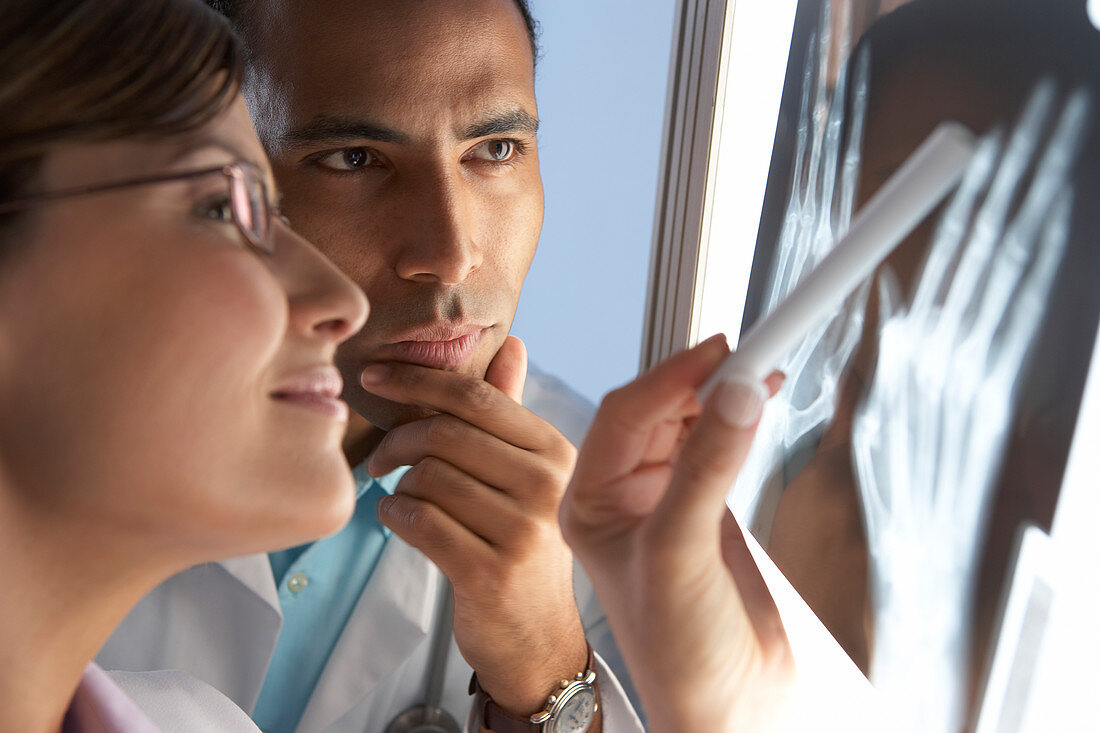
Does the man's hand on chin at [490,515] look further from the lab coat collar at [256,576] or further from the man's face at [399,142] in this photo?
the lab coat collar at [256,576]

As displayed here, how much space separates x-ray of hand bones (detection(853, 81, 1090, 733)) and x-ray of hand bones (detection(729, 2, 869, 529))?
0.06 m

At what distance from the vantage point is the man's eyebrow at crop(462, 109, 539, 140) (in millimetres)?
900

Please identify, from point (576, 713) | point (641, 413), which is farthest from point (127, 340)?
point (576, 713)

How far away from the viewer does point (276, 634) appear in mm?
1008

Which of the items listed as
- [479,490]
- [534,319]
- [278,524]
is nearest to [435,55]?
[479,490]

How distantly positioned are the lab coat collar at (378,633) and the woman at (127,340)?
1.59 ft

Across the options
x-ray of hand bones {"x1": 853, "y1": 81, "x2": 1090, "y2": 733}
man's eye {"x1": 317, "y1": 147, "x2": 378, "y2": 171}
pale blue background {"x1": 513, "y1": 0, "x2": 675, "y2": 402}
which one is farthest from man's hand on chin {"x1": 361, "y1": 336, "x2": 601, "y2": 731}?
pale blue background {"x1": 513, "y1": 0, "x2": 675, "y2": 402}

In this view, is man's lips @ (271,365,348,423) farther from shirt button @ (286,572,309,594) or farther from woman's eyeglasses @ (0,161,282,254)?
shirt button @ (286,572,309,594)

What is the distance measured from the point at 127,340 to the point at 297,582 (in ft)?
2.20

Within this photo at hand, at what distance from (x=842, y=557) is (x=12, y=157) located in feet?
1.96

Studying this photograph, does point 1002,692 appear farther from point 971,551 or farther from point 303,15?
point 303,15

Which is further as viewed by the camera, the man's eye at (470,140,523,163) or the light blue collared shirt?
the light blue collared shirt

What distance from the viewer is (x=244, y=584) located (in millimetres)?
1006

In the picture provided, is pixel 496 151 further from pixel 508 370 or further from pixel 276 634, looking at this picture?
pixel 276 634
